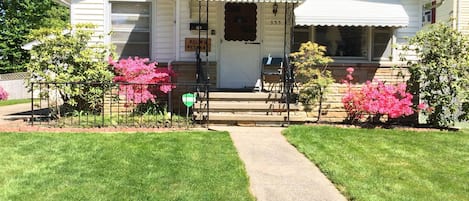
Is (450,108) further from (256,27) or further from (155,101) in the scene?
(155,101)

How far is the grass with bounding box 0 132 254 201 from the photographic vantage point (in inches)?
219

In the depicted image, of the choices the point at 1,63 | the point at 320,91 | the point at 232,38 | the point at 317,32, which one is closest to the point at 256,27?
the point at 232,38

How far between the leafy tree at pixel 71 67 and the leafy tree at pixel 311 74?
4652 millimetres

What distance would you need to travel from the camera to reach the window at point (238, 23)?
43.7 ft

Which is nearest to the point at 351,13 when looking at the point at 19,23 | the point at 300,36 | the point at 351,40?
the point at 351,40

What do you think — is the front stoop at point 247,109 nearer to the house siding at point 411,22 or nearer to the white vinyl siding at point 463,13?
the house siding at point 411,22

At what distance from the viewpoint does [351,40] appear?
45.5 ft

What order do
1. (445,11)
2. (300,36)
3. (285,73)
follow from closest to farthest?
1. (285,73)
2. (300,36)
3. (445,11)

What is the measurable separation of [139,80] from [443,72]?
7256mm

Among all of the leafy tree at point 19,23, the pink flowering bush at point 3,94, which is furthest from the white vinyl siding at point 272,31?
the leafy tree at point 19,23

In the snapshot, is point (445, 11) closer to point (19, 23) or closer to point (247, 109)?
point (247, 109)

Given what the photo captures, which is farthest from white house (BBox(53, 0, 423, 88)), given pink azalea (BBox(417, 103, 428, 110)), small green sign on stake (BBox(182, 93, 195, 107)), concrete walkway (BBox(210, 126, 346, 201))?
concrete walkway (BBox(210, 126, 346, 201))

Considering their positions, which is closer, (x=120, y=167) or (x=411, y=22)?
(x=120, y=167)

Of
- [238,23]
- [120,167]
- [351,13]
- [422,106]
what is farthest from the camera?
[238,23]
